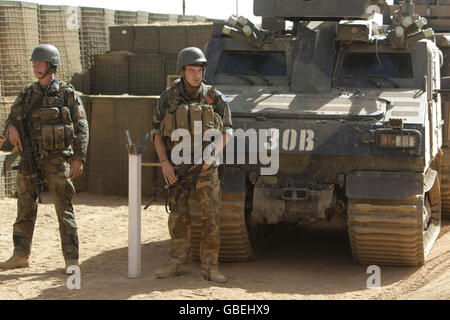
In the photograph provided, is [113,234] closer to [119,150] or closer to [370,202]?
[119,150]

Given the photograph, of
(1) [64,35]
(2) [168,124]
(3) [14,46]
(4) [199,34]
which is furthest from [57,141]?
(4) [199,34]

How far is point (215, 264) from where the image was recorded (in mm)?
7332

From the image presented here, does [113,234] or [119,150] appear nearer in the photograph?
[113,234]

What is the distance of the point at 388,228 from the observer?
24.4 ft

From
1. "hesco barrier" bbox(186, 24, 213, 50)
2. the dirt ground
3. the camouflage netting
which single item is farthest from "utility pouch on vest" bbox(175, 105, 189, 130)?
"hesco barrier" bbox(186, 24, 213, 50)

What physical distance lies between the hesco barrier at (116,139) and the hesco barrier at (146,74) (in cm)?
201

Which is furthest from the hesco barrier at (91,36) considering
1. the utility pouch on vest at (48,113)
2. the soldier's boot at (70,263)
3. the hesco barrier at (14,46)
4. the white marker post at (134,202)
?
the white marker post at (134,202)

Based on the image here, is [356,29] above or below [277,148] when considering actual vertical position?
above

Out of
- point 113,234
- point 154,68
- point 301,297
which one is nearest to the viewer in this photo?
point 301,297

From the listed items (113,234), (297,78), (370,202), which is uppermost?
(297,78)

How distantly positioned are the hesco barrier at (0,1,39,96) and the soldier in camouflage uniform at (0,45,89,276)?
5479mm

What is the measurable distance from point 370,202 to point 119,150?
5.92m

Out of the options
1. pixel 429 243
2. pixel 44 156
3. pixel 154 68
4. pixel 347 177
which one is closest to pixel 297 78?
pixel 347 177

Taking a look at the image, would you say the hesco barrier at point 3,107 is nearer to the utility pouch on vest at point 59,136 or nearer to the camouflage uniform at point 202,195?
the utility pouch on vest at point 59,136
